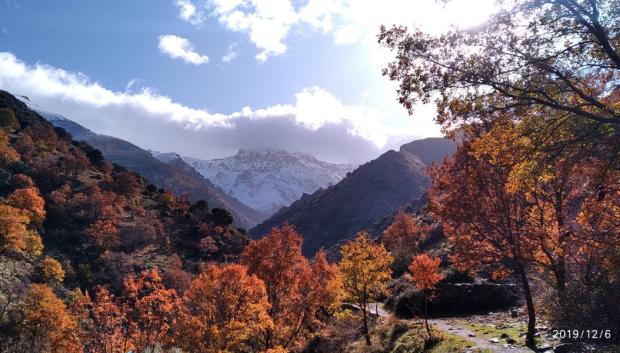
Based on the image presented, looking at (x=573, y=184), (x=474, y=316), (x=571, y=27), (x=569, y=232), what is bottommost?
(x=474, y=316)

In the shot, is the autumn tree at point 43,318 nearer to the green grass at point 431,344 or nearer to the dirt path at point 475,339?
the green grass at point 431,344

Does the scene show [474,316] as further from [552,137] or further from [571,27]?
[571,27]

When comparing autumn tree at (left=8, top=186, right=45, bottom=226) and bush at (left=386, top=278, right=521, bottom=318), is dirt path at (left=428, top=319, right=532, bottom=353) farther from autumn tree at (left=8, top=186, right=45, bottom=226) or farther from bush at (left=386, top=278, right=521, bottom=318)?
autumn tree at (left=8, top=186, right=45, bottom=226)

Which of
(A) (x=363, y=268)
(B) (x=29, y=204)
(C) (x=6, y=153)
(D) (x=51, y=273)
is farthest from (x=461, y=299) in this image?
(C) (x=6, y=153)

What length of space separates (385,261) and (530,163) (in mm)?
19865

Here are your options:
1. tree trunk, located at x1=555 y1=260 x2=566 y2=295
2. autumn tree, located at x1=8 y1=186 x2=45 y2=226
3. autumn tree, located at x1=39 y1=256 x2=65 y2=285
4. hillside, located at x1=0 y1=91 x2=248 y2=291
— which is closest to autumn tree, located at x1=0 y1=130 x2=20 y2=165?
hillside, located at x1=0 y1=91 x2=248 y2=291

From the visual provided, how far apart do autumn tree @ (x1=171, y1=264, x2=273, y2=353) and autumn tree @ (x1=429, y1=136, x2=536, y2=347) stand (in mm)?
13044

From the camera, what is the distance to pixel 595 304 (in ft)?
33.1

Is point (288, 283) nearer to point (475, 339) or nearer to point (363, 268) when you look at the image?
point (363, 268)

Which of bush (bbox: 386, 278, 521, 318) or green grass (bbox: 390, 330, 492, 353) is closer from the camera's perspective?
green grass (bbox: 390, 330, 492, 353)

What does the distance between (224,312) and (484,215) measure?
16605mm

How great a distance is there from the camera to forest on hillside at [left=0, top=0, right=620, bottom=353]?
9953mm

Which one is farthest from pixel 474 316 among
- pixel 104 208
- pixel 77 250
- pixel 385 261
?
pixel 104 208

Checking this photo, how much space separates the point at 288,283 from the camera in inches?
1270
